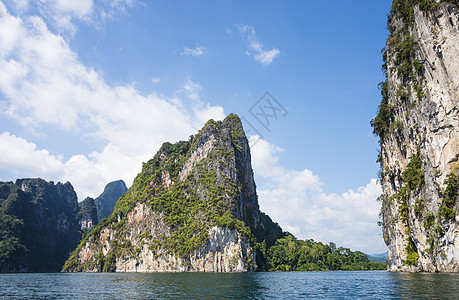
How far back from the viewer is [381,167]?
210 ft

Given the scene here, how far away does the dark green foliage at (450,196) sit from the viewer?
39.3 metres

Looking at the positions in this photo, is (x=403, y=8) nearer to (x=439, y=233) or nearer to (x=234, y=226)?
(x=439, y=233)

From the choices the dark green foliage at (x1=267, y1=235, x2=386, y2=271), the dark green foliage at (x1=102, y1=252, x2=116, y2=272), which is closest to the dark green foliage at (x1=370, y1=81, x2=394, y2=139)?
the dark green foliage at (x1=267, y1=235, x2=386, y2=271)

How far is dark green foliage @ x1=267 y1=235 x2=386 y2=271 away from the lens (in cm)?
10981

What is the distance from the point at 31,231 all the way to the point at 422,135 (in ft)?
594

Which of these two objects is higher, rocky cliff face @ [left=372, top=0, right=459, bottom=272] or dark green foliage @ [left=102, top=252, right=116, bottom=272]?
rocky cliff face @ [left=372, top=0, right=459, bottom=272]

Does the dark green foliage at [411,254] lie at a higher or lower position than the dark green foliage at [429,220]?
lower

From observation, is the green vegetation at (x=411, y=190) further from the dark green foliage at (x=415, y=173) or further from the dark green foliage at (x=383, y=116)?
the dark green foliage at (x=383, y=116)

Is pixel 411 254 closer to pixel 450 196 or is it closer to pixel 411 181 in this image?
pixel 411 181

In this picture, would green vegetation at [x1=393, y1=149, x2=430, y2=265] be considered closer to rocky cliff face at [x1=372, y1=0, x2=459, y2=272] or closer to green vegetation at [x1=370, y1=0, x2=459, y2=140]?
rocky cliff face at [x1=372, y1=0, x2=459, y2=272]

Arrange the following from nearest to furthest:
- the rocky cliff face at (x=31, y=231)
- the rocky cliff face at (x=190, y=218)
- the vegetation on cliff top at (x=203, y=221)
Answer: the rocky cliff face at (x=190, y=218) → the vegetation on cliff top at (x=203, y=221) → the rocky cliff face at (x=31, y=231)

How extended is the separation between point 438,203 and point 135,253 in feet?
327

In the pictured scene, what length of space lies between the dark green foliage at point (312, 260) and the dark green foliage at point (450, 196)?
7525cm

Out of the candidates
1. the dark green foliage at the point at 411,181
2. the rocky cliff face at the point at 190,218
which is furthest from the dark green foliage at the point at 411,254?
the rocky cliff face at the point at 190,218
